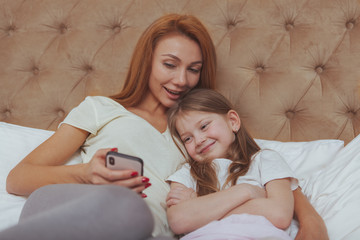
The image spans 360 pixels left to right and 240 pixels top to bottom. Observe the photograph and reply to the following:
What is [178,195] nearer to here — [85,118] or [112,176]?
[112,176]

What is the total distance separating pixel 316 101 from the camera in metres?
1.29

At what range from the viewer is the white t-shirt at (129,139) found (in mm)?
964

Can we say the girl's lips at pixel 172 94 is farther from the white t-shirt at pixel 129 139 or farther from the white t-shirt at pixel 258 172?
the white t-shirt at pixel 258 172

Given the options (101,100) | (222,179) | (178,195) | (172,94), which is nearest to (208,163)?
(222,179)

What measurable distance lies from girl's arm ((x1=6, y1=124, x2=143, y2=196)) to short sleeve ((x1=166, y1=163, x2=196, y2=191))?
0.24 m

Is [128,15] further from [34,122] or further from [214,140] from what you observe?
[214,140]

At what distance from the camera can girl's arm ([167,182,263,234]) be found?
0.78 metres

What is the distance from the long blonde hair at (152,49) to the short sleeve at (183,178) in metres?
0.34

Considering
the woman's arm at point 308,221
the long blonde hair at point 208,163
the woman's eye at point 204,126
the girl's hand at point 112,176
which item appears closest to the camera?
the girl's hand at point 112,176

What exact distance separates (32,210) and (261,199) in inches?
19.3

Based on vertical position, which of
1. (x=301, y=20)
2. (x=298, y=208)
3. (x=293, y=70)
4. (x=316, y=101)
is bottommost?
(x=298, y=208)

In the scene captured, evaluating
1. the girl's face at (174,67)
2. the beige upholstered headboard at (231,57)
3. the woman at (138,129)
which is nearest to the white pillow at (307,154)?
the beige upholstered headboard at (231,57)

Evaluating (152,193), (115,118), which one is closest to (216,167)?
(152,193)

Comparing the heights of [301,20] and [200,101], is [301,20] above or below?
above
